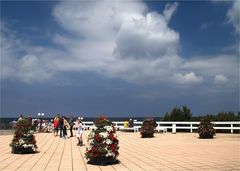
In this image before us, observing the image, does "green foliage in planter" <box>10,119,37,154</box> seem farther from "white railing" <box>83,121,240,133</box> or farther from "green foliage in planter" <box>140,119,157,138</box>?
"white railing" <box>83,121,240,133</box>

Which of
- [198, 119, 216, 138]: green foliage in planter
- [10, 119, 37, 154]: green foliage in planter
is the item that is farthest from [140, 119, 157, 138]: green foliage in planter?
[10, 119, 37, 154]: green foliage in planter

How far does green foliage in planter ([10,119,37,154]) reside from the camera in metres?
18.4

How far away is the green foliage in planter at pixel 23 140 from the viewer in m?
18.4

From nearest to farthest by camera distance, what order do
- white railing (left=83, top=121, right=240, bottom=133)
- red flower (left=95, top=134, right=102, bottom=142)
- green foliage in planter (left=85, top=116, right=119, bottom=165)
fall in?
green foliage in planter (left=85, top=116, right=119, bottom=165)
red flower (left=95, top=134, right=102, bottom=142)
white railing (left=83, top=121, right=240, bottom=133)

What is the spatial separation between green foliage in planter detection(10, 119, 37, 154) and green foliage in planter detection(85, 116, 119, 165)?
14.2 ft

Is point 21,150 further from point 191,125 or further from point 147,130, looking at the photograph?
point 191,125

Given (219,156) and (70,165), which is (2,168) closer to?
(70,165)

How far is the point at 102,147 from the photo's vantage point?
49.2 ft

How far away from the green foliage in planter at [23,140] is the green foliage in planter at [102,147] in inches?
170

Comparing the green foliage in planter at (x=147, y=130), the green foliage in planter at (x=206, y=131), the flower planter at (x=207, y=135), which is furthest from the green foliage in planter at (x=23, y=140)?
the flower planter at (x=207, y=135)

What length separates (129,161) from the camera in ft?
52.3

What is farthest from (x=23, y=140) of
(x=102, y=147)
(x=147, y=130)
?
(x=147, y=130)

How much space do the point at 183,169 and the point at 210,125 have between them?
14.9 m

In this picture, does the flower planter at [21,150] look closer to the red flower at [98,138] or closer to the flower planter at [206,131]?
the red flower at [98,138]
